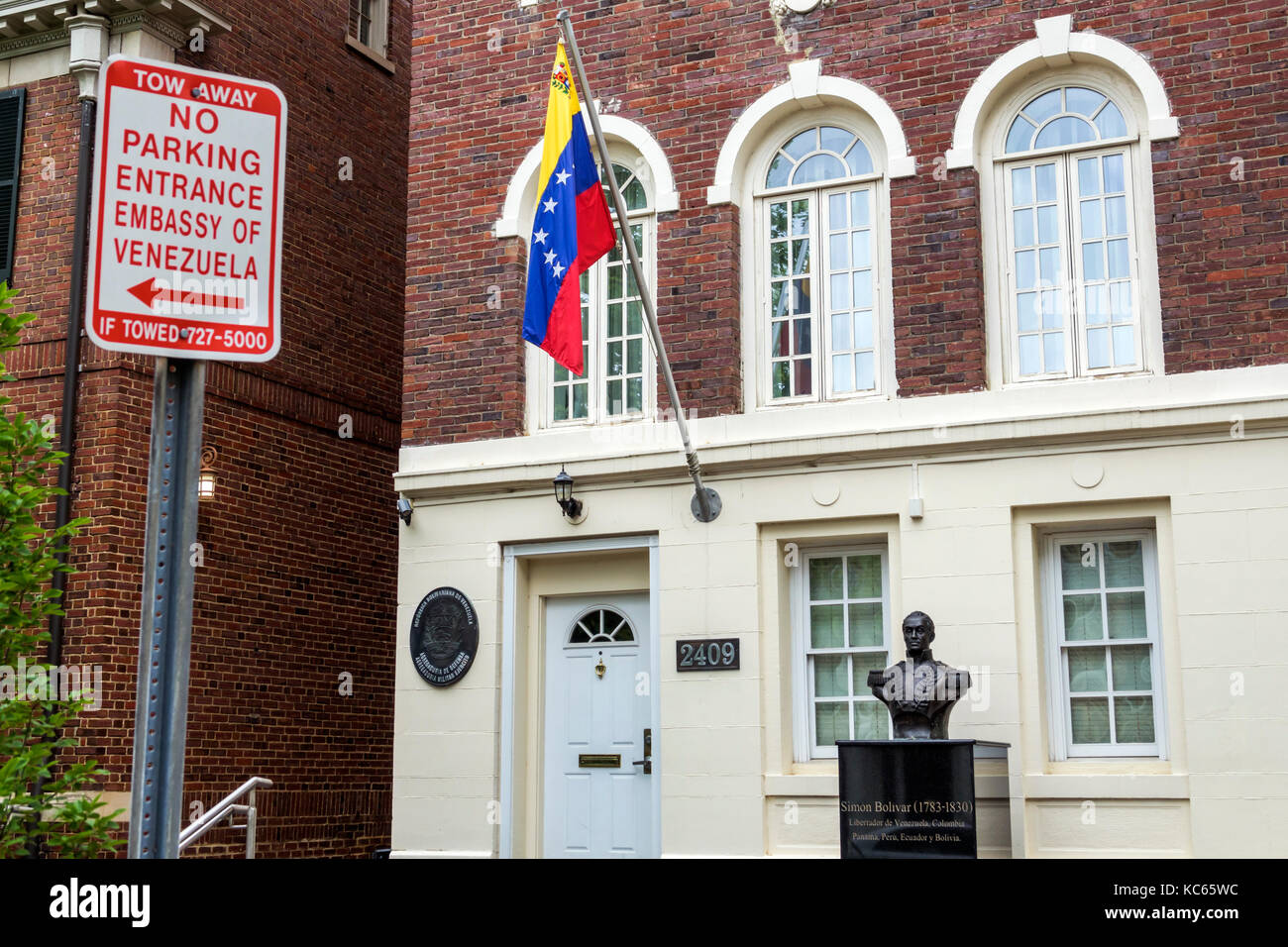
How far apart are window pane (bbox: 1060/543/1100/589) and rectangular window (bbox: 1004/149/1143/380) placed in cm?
123

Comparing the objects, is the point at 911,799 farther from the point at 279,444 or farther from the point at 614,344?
the point at 279,444

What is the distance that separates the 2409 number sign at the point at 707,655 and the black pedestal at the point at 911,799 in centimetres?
158

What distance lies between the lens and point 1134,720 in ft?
32.7

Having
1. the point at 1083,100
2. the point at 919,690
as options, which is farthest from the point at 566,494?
the point at 1083,100

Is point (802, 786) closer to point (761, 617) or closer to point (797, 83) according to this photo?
point (761, 617)

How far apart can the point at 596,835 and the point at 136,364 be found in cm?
545

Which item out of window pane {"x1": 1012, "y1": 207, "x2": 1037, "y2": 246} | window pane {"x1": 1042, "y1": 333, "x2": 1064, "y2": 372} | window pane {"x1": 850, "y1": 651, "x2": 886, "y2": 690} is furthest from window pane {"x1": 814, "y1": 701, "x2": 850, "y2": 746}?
window pane {"x1": 1012, "y1": 207, "x2": 1037, "y2": 246}

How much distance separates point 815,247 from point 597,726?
4.10 m

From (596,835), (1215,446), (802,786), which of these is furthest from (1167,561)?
(596,835)

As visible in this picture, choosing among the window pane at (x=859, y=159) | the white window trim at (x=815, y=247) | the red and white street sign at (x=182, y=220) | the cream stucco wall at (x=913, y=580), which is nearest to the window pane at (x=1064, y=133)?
the white window trim at (x=815, y=247)

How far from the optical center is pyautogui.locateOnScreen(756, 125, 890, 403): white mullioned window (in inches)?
438

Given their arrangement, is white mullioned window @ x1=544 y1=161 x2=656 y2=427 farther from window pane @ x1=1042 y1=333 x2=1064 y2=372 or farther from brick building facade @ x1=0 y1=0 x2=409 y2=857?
brick building facade @ x1=0 y1=0 x2=409 y2=857

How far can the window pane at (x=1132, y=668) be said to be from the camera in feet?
32.8

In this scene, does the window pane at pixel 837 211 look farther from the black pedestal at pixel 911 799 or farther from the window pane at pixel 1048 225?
the black pedestal at pixel 911 799
